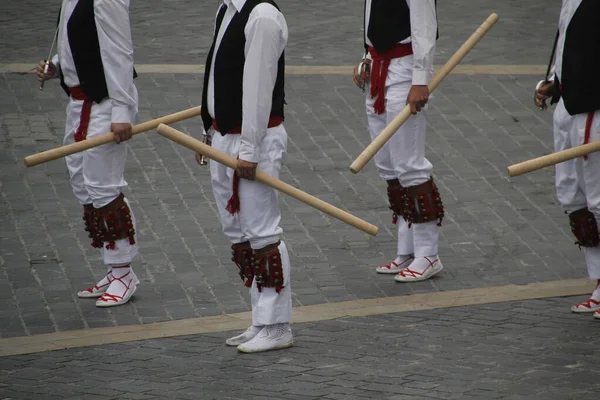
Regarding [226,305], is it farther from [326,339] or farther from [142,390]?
[142,390]

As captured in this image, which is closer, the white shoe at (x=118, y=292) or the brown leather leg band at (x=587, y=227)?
the brown leather leg band at (x=587, y=227)

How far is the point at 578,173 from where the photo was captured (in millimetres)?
7211

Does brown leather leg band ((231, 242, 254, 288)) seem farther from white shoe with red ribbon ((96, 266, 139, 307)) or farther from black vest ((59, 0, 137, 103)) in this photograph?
black vest ((59, 0, 137, 103))

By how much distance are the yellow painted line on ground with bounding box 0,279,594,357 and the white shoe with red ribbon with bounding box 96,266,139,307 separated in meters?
0.38

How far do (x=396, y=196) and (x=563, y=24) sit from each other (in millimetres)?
1713

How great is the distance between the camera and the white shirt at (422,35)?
25.0 feet

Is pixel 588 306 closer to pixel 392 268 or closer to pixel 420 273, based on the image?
pixel 420 273

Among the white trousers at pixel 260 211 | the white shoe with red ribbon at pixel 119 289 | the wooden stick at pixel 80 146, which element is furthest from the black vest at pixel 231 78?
the white shoe with red ribbon at pixel 119 289

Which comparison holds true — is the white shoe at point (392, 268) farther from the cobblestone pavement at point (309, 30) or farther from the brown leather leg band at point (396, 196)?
the cobblestone pavement at point (309, 30)

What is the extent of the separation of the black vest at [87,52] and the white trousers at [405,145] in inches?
70.1

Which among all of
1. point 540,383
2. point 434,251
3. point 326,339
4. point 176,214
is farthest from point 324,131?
point 540,383

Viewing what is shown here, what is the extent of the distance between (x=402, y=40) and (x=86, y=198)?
2.23 m

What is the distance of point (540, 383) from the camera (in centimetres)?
623

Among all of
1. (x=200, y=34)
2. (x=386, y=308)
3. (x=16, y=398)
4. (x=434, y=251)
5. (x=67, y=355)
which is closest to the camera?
(x=16, y=398)
